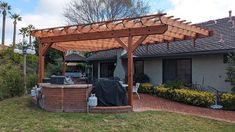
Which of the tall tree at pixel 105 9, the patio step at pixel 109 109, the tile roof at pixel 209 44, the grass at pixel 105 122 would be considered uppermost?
the tall tree at pixel 105 9

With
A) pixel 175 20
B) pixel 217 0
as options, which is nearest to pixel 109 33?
pixel 175 20

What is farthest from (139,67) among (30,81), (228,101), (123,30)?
(123,30)

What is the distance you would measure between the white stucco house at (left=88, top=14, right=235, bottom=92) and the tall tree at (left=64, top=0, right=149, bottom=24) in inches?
550

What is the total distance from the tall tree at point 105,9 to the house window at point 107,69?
1094 cm

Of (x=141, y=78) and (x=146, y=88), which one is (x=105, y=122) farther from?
(x=141, y=78)

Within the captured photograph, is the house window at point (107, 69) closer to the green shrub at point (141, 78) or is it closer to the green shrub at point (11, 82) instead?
the green shrub at point (141, 78)

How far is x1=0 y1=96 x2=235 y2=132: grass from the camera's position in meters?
8.87

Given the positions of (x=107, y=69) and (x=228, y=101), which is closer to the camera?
(x=228, y=101)

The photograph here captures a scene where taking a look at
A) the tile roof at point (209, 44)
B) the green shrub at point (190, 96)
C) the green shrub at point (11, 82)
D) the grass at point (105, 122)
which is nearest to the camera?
the grass at point (105, 122)

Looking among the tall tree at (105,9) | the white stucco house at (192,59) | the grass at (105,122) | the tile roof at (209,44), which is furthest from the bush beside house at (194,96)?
the tall tree at (105,9)

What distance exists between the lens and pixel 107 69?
25.8 meters

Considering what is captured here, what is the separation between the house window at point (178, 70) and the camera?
17.4 m

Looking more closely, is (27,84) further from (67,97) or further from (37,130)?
(37,130)

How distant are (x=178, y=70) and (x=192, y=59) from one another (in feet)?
4.56
